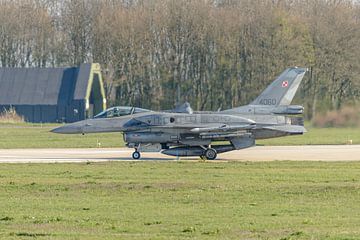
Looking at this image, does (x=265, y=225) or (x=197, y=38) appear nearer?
(x=265, y=225)

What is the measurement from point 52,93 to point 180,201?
6226 cm

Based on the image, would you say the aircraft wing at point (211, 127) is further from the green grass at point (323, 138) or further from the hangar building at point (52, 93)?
the hangar building at point (52, 93)

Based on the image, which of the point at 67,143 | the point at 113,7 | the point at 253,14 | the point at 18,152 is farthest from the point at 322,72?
the point at 113,7

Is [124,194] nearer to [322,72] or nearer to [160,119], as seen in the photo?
[160,119]

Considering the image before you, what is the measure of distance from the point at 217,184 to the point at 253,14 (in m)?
54.1

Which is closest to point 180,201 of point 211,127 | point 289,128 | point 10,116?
point 211,127

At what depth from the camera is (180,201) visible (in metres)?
21.1

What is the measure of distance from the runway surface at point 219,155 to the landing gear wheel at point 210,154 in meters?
0.77

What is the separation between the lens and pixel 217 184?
24984 mm

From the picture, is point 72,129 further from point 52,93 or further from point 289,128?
point 52,93

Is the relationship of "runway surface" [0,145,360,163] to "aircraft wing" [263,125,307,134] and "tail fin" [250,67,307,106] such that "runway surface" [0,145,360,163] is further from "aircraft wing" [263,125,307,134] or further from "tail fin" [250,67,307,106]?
"tail fin" [250,67,307,106]

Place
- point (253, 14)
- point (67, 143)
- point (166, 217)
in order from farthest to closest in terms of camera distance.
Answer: point (253, 14), point (67, 143), point (166, 217)

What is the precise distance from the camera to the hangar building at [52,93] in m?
81.0

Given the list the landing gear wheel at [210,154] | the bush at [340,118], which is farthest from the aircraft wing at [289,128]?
the bush at [340,118]
